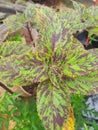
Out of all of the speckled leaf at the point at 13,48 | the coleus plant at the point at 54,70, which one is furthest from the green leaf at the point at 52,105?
the speckled leaf at the point at 13,48

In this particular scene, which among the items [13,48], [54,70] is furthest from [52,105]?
[13,48]

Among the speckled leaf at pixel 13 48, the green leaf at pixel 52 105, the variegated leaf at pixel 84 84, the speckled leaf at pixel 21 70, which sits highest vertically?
the speckled leaf at pixel 13 48

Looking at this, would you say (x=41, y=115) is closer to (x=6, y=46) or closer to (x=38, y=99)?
(x=38, y=99)

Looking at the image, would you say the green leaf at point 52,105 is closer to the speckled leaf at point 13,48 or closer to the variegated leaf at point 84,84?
the variegated leaf at point 84,84

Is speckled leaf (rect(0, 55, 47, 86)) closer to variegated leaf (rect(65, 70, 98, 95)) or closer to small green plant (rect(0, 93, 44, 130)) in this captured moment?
variegated leaf (rect(65, 70, 98, 95))

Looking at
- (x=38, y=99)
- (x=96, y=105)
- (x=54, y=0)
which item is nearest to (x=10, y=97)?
(x=38, y=99)

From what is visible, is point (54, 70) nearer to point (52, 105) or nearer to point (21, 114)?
point (52, 105)
